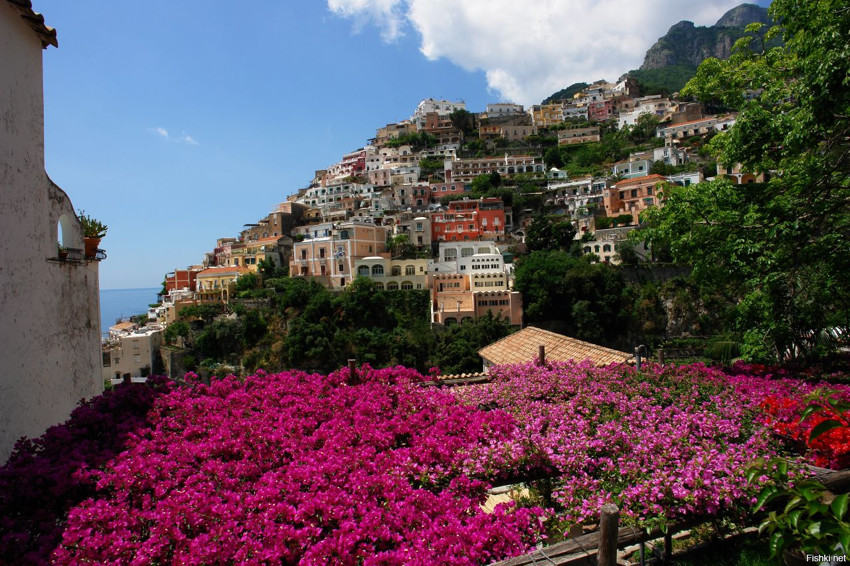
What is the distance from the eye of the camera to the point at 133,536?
3.15m

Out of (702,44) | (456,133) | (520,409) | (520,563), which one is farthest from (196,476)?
(702,44)

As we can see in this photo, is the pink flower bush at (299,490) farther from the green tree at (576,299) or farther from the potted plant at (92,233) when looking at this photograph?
the green tree at (576,299)

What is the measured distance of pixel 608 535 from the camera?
10.2ft

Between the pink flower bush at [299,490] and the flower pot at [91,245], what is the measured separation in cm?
282

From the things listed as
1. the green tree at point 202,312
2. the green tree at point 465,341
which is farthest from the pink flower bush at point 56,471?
the green tree at point 202,312

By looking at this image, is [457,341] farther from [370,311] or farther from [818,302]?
[818,302]

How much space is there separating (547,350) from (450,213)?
37.7m

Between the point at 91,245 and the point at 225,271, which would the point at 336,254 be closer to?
the point at 225,271

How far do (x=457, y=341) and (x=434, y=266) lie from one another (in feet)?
35.9

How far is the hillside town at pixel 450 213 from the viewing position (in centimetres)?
4047

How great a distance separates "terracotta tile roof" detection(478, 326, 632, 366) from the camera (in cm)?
1102

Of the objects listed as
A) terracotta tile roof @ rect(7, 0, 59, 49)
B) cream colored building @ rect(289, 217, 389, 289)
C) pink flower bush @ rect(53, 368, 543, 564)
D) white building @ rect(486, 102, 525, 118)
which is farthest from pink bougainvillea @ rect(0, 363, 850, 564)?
white building @ rect(486, 102, 525, 118)

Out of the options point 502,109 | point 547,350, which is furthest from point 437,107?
point 547,350

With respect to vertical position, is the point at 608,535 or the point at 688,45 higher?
the point at 688,45
